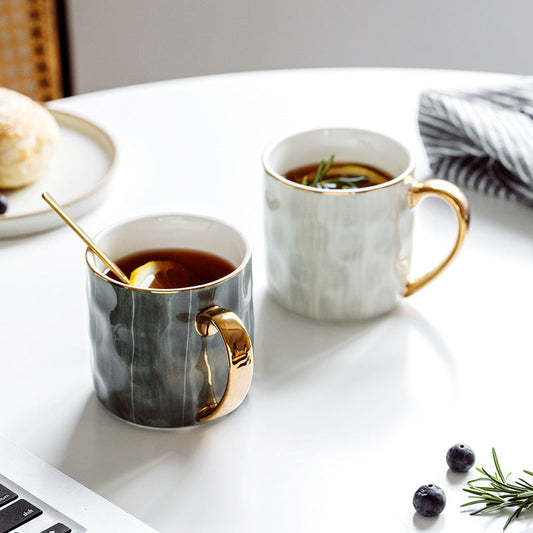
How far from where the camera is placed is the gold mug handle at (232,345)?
0.58m

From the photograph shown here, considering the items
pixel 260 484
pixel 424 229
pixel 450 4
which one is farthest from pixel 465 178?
pixel 450 4

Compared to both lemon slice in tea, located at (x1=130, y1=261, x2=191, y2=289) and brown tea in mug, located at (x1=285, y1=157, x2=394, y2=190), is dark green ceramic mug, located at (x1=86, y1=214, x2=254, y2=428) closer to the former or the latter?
lemon slice in tea, located at (x1=130, y1=261, x2=191, y2=289)

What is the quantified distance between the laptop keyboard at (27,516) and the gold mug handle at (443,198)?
39 centimetres

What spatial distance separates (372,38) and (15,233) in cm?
151

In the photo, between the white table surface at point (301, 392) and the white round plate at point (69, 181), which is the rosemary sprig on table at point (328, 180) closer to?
the white table surface at point (301, 392)

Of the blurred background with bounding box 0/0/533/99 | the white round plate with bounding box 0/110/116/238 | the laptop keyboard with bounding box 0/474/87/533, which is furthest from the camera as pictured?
the blurred background with bounding box 0/0/533/99

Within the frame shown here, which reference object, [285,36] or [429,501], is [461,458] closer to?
[429,501]

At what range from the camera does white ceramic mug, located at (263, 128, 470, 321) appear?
718mm

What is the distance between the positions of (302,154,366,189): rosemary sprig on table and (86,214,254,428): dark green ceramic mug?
16 centimetres

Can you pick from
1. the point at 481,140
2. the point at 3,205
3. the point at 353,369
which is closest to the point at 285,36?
the point at 481,140

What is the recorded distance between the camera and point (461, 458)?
0.59 m

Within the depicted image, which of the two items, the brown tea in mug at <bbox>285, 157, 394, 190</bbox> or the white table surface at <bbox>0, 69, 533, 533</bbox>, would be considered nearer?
the white table surface at <bbox>0, 69, 533, 533</bbox>

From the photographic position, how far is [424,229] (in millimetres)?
924

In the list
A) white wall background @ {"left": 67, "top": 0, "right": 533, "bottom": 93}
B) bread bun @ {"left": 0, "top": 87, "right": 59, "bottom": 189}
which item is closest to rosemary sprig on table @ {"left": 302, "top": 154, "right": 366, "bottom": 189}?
bread bun @ {"left": 0, "top": 87, "right": 59, "bottom": 189}
